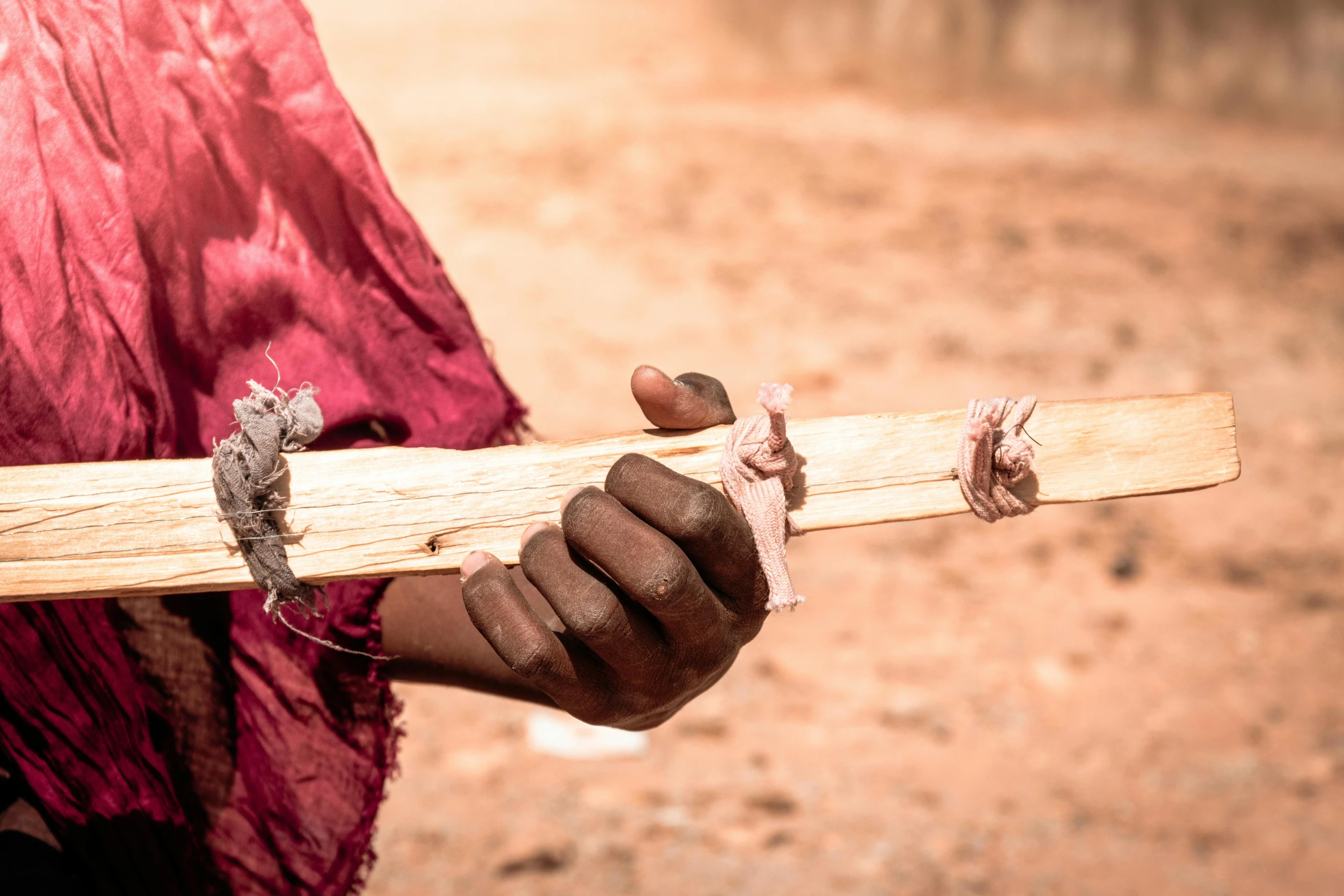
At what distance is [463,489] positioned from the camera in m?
1.15

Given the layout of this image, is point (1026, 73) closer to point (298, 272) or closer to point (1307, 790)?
point (1307, 790)

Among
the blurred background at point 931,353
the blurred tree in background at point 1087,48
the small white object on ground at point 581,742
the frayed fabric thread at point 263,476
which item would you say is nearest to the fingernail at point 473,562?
the frayed fabric thread at point 263,476

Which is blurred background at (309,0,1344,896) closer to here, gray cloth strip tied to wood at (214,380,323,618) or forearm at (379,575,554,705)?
forearm at (379,575,554,705)

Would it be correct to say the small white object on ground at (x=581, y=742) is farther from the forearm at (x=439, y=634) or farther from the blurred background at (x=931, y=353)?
the forearm at (x=439, y=634)

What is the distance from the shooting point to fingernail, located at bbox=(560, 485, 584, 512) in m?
1.10

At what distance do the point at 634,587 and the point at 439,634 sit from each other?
0.45m

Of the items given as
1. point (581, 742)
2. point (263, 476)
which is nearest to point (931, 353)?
point (581, 742)

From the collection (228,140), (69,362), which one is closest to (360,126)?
(228,140)

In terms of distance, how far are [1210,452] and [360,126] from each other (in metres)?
1.03

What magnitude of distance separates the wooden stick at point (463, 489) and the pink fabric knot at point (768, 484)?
3 centimetres

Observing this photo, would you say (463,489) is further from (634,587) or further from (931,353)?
(931,353)

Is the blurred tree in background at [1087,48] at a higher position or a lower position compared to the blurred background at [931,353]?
higher

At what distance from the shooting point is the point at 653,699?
46.4 inches

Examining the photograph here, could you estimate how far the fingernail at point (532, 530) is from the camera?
112cm
